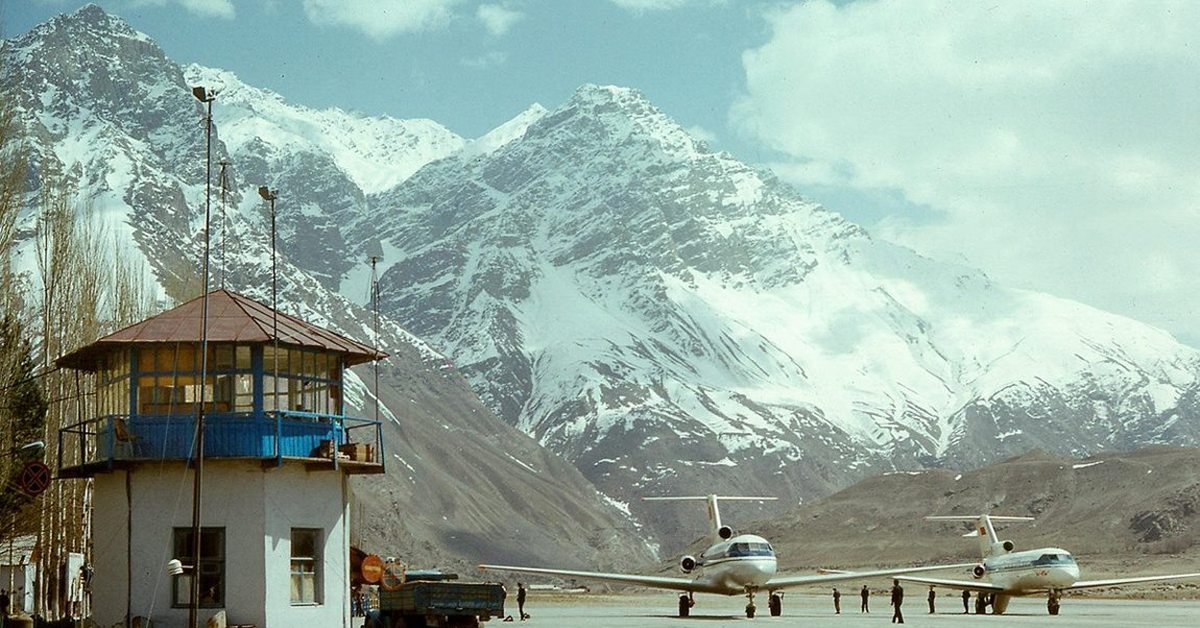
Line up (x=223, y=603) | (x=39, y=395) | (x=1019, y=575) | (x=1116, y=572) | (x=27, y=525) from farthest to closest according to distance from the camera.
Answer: (x=1116, y=572), (x=1019, y=575), (x=27, y=525), (x=39, y=395), (x=223, y=603)

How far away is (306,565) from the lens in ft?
142

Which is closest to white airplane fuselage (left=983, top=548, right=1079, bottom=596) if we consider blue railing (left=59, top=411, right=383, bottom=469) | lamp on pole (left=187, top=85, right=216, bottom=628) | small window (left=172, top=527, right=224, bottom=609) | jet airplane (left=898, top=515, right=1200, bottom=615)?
jet airplane (left=898, top=515, right=1200, bottom=615)

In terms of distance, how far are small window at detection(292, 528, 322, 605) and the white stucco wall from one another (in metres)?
0.20

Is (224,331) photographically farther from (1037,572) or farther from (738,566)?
(1037,572)

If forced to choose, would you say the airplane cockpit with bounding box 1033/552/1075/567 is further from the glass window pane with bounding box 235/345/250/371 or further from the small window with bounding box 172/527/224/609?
the small window with bounding box 172/527/224/609

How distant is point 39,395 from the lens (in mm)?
63656

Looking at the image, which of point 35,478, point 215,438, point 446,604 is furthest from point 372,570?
point 35,478

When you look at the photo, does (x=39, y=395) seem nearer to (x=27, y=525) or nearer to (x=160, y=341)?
(x=27, y=525)

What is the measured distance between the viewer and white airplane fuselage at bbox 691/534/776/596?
72812mm

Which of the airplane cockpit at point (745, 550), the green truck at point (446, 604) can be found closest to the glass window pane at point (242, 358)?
the green truck at point (446, 604)

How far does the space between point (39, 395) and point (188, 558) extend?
24.7 m

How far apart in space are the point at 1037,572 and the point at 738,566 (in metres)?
19.1

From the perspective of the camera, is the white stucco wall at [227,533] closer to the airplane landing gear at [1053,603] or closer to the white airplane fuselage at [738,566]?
the white airplane fuselage at [738,566]

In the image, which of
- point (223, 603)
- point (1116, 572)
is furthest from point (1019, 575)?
point (1116, 572)
